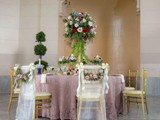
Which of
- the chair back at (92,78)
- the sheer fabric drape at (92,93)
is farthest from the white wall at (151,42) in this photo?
the chair back at (92,78)

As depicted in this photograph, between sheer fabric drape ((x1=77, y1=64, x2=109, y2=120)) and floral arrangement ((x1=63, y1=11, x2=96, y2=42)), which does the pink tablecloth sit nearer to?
sheer fabric drape ((x1=77, y1=64, x2=109, y2=120))

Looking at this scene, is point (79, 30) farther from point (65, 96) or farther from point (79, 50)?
point (65, 96)

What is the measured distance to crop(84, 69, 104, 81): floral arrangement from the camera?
400cm

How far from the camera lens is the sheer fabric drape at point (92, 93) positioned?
402cm

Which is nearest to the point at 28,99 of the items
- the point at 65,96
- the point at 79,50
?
the point at 65,96

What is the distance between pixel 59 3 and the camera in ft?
31.5

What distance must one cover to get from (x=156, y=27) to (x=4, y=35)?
548 centimetres

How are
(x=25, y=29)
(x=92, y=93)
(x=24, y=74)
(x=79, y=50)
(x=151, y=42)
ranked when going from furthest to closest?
(x=25, y=29), (x=151, y=42), (x=79, y=50), (x=24, y=74), (x=92, y=93)

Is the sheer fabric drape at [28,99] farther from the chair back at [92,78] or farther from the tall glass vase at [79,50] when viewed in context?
the tall glass vase at [79,50]

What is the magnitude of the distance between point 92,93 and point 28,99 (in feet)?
3.48

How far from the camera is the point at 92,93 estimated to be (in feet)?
13.6

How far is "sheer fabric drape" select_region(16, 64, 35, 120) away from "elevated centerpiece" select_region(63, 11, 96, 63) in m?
1.28

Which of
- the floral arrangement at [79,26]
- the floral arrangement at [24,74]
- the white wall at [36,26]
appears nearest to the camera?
the floral arrangement at [24,74]

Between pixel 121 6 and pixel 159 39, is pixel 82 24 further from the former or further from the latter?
pixel 121 6
